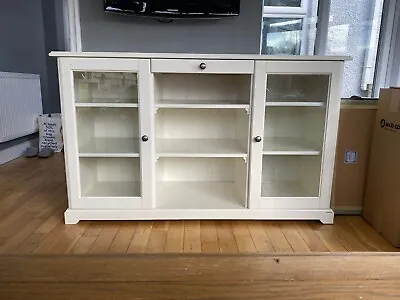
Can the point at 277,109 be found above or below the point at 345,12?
below

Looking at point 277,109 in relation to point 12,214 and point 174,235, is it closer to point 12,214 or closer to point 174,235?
point 174,235

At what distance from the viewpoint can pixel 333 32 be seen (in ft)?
8.67

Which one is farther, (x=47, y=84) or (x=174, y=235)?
(x=47, y=84)

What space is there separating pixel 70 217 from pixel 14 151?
1.79 metres

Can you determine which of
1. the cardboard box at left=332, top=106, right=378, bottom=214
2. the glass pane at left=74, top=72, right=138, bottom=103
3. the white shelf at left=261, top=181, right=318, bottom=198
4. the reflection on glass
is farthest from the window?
the glass pane at left=74, top=72, right=138, bottom=103

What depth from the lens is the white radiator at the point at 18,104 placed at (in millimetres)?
2801

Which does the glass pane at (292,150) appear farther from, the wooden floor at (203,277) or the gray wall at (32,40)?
the gray wall at (32,40)

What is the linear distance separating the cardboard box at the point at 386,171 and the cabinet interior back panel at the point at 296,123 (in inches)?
11.9

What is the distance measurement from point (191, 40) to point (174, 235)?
5.06 ft

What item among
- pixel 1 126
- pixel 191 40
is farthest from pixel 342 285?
pixel 1 126

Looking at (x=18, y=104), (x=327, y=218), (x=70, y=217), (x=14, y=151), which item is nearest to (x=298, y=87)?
(x=327, y=218)

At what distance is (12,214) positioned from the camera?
1.80 metres

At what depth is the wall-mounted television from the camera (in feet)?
7.20

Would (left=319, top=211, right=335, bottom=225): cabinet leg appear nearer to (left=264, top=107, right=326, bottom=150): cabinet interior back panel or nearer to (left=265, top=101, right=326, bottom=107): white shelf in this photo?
(left=264, top=107, right=326, bottom=150): cabinet interior back panel
